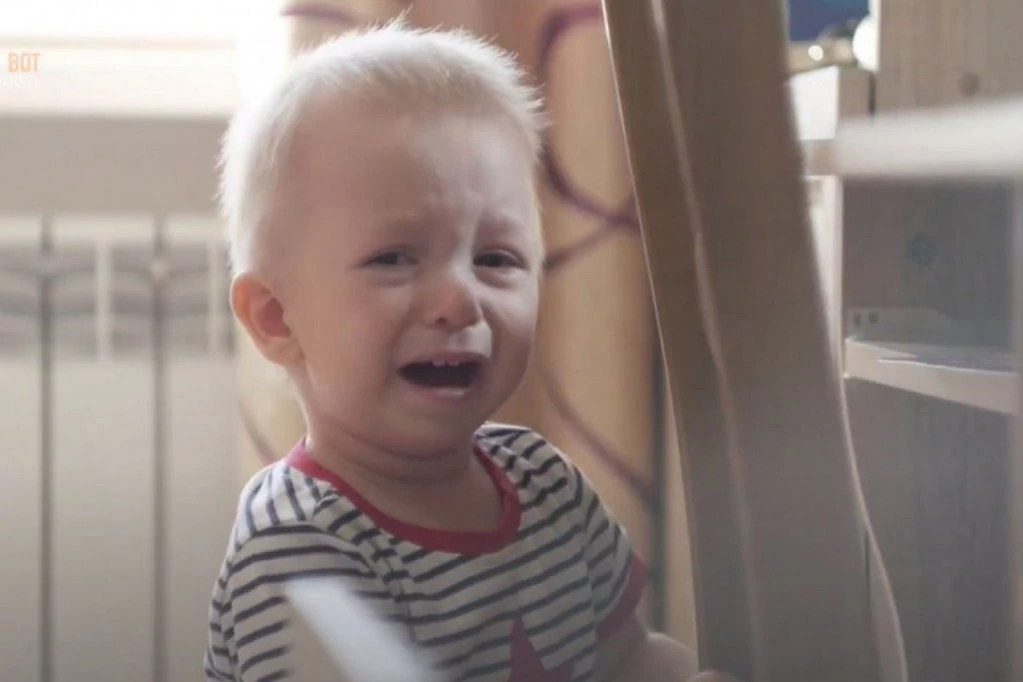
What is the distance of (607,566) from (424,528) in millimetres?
112

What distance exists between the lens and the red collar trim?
1.53 feet

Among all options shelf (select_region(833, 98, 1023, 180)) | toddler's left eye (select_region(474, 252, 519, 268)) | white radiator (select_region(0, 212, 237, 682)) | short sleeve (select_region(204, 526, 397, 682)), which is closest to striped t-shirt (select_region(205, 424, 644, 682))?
short sleeve (select_region(204, 526, 397, 682))

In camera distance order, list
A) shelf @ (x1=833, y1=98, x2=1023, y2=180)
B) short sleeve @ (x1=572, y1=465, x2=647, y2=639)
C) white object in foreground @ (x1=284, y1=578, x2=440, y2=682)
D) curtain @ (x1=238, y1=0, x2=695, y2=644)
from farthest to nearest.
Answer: curtain @ (x1=238, y1=0, x2=695, y2=644) < short sleeve @ (x1=572, y1=465, x2=647, y2=639) < white object in foreground @ (x1=284, y1=578, x2=440, y2=682) < shelf @ (x1=833, y1=98, x2=1023, y2=180)

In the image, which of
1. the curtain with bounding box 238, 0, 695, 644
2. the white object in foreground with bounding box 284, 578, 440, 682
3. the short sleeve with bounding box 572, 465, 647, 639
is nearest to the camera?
the white object in foreground with bounding box 284, 578, 440, 682

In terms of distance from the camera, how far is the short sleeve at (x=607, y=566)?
53 cm

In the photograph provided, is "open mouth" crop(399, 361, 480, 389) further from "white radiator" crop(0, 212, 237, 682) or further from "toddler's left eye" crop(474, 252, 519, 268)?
"white radiator" crop(0, 212, 237, 682)

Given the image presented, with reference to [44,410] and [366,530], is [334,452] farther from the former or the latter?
[44,410]

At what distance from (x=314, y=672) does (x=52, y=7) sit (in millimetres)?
636

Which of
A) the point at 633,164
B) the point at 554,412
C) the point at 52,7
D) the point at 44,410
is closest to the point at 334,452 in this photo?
the point at 633,164

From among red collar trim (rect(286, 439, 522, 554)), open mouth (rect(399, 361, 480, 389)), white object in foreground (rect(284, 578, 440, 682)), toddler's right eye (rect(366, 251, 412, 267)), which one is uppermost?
toddler's right eye (rect(366, 251, 412, 267))

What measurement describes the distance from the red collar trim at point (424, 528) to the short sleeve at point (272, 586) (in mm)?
25

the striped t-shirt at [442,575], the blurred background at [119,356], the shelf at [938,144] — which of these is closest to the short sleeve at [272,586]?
the striped t-shirt at [442,575]

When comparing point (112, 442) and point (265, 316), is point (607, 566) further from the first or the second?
point (112, 442)

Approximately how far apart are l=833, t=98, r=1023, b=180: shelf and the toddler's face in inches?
5.8
